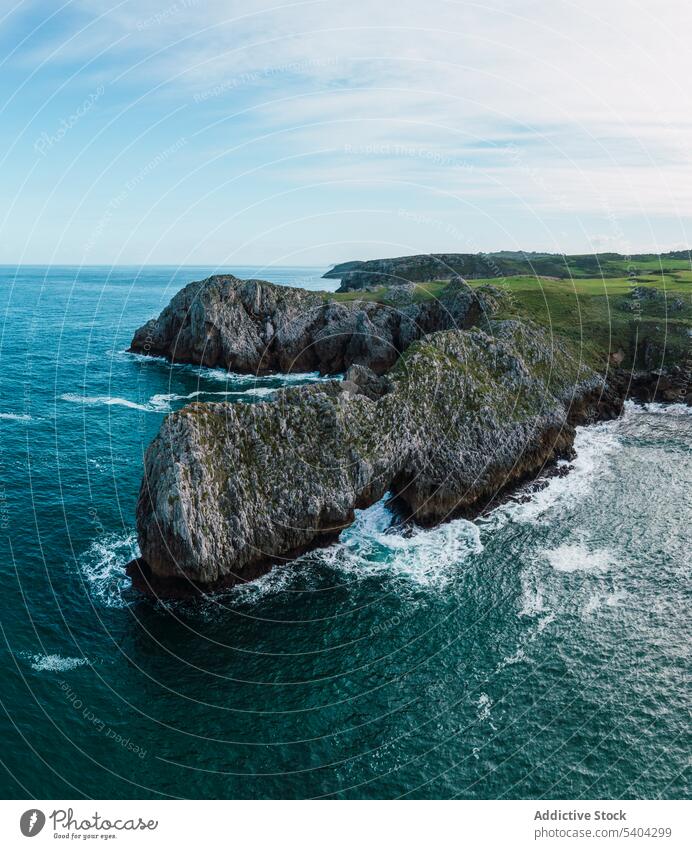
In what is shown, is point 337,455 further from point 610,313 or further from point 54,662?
point 610,313

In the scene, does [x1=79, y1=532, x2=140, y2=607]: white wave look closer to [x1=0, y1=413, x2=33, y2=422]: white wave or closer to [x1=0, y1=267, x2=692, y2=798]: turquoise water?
[x1=0, y1=267, x2=692, y2=798]: turquoise water

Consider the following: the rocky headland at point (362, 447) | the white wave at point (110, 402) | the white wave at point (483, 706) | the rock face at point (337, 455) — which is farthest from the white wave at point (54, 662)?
the white wave at point (110, 402)

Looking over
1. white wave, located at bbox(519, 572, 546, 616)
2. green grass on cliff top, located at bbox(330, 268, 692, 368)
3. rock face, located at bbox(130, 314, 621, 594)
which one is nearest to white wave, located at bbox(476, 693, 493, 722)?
white wave, located at bbox(519, 572, 546, 616)

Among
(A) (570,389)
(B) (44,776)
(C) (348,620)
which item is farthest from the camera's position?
(A) (570,389)

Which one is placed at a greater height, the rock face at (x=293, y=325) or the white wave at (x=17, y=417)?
the rock face at (x=293, y=325)

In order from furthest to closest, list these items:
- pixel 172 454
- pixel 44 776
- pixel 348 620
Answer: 1. pixel 172 454
2. pixel 348 620
3. pixel 44 776

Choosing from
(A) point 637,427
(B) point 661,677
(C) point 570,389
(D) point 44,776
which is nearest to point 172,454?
(D) point 44,776

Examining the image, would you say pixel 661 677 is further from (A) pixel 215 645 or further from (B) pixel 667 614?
(A) pixel 215 645

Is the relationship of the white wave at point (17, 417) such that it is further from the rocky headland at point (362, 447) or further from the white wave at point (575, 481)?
the white wave at point (575, 481)
